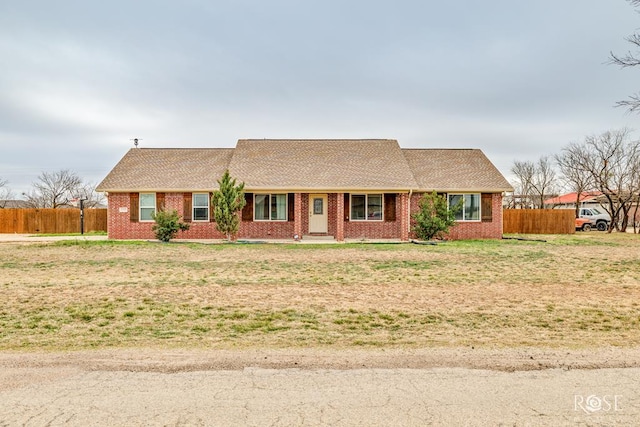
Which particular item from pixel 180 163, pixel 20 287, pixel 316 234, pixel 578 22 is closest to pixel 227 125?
pixel 180 163

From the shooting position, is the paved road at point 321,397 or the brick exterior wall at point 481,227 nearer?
the paved road at point 321,397

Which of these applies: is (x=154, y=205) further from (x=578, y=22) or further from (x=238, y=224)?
(x=578, y=22)

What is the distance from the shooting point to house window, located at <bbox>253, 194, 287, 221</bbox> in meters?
22.3

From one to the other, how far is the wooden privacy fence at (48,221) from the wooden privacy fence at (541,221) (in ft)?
82.7

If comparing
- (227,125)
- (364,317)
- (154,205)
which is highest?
(227,125)

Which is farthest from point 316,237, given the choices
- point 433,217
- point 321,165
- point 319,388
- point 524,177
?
point 524,177

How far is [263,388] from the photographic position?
3918 mm

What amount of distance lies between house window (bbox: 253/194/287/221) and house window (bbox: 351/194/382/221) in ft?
10.5

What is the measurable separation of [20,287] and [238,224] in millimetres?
11573

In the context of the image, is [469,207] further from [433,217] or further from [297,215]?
[297,215]

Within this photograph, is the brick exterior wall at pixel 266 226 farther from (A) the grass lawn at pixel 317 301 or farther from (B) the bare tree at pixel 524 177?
(B) the bare tree at pixel 524 177

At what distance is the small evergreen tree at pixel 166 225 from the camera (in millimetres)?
20516

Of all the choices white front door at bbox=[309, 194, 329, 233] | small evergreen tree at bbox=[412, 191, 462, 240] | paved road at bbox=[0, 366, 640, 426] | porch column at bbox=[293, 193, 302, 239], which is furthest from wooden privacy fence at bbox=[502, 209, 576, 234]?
paved road at bbox=[0, 366, 640, 426]

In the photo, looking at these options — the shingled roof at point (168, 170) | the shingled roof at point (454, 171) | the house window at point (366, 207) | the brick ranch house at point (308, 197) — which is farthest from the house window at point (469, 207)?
the shingled roof at point (168, 170)
